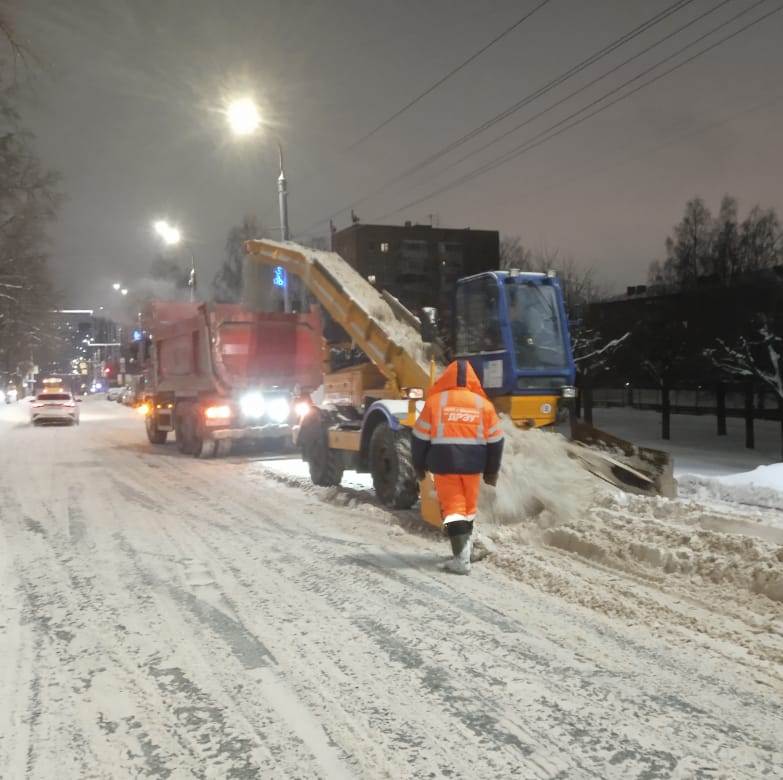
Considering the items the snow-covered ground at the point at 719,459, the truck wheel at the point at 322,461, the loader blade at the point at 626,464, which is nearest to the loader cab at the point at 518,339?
the loader blade at the point at 626,464

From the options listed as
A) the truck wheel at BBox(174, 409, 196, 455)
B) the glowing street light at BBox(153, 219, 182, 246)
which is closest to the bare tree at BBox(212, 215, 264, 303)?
the glowing street light at BBox(153, 219, 182, 246)

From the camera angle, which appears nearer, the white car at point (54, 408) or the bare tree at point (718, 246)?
the white car at point (54, 408)

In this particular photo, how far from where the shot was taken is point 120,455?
56.1 feet

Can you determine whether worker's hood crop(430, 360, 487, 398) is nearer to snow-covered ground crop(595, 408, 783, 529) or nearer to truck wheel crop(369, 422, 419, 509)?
truck wheel crop(369, 422, 419, 509)

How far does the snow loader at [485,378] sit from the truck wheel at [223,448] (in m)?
5.52

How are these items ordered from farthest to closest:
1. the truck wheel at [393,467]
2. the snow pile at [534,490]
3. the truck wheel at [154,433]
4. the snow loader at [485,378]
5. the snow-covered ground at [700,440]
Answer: the truck wheel at [154,433], the snow-covered ground at [700,440], the truck wheel at [393,467], the snow loader at [485,378], the snow pile at [534,490]

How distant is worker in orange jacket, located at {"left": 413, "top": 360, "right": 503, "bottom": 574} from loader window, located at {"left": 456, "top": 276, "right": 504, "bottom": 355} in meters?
2.43

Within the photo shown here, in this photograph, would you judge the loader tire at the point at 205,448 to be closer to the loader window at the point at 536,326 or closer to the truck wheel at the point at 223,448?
the truck wheel at the point at 223,448

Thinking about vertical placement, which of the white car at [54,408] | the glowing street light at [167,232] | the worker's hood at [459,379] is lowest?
the white car at [54,408]

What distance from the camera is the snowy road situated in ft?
10.9

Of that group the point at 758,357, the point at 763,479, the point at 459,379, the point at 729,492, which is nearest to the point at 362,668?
the point at 459,379

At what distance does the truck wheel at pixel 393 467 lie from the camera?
345 inches

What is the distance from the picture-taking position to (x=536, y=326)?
28.9ft

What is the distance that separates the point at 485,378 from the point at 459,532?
9.73 feet
